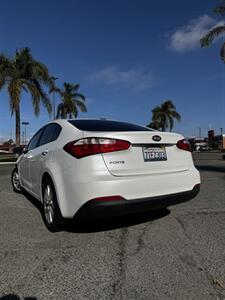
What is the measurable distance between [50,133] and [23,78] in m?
24.8

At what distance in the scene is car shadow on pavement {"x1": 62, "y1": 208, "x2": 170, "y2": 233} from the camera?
486cm

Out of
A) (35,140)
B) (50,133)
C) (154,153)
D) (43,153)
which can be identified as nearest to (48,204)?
(43,153)

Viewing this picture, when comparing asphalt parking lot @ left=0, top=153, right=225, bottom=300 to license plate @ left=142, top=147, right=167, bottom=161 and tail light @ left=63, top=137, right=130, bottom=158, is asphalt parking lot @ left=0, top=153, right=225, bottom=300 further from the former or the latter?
tail light @ left=63, top=137, right=130, bottom=158

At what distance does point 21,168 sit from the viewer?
719 cm

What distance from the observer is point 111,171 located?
4078 mm

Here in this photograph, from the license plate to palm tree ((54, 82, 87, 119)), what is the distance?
145 feet

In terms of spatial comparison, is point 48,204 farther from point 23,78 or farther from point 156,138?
point 23,78

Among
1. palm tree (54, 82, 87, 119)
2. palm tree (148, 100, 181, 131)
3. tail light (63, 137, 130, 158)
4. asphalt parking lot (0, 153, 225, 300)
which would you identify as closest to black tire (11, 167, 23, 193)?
asphalt parking lot (0, 153, 225, 300)

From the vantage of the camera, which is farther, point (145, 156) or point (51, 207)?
point (51, 207)

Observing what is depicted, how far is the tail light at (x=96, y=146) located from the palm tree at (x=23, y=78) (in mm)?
23846

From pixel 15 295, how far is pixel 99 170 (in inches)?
65.2

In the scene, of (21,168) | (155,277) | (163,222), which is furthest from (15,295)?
(21,168)

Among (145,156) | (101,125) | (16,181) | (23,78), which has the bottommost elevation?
(16,181)

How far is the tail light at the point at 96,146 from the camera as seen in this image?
160 inches
